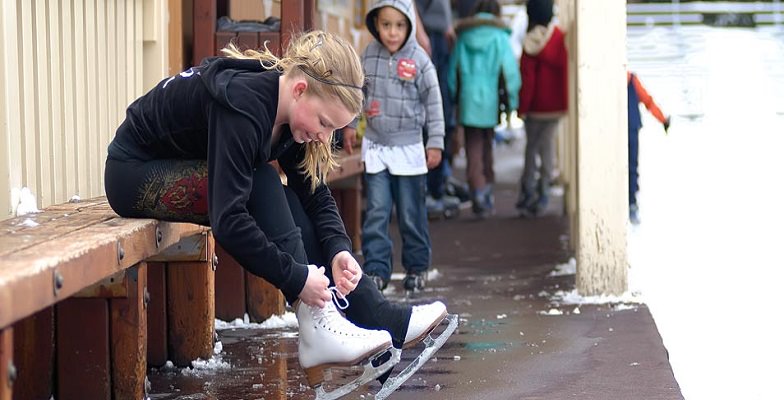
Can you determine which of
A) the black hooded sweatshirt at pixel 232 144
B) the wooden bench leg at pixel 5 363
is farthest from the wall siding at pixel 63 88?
the wooden bench leg at pixel 5 363

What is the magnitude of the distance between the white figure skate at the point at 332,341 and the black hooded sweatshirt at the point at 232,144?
0.53 feet

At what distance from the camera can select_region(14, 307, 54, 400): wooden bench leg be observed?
4047 millimetres

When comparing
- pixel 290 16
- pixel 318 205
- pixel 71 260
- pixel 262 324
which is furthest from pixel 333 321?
pixel 290 16

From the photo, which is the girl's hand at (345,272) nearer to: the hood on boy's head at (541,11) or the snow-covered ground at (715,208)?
the snow-covered ground at (715,208)

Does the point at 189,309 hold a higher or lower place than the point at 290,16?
lower

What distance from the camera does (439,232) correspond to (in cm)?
959

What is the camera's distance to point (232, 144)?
3.68 m

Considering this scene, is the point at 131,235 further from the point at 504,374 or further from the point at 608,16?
the point at 608,16

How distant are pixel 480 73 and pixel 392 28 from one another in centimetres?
333

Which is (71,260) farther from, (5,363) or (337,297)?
(337,297)

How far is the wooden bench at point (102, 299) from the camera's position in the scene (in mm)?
3283

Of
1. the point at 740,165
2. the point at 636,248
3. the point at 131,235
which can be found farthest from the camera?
the point at 740,165

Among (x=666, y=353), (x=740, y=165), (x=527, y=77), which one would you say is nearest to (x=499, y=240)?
(x=527, y=77)

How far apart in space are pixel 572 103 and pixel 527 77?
8.16ft
